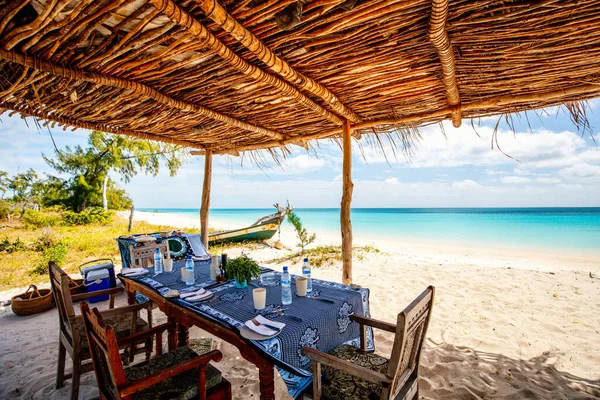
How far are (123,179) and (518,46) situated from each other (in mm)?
18443

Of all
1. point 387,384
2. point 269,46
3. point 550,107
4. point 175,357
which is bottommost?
point 175,357

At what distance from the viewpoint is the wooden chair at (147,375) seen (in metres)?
1.21

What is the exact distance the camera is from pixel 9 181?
14.2 m

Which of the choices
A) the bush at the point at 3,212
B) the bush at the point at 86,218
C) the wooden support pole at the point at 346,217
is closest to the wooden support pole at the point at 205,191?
the wooden support pole at the point at 346,217

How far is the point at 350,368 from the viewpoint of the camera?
128cm

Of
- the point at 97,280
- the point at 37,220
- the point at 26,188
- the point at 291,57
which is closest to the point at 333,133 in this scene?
the point at 291,57

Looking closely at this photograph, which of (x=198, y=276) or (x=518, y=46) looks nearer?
(x=518, y=46)

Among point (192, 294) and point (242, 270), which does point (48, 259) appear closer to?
point (192, 294)

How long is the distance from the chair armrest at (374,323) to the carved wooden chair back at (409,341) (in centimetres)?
21

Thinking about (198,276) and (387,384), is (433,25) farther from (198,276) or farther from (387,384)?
(198,276)

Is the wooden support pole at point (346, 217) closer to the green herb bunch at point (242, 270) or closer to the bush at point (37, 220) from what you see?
the green herb bunch at point (242, 270)

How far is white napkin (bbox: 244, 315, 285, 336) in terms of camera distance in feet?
4.69

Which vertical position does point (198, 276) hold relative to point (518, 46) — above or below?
below

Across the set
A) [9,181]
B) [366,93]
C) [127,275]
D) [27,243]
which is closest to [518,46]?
[366,93]
